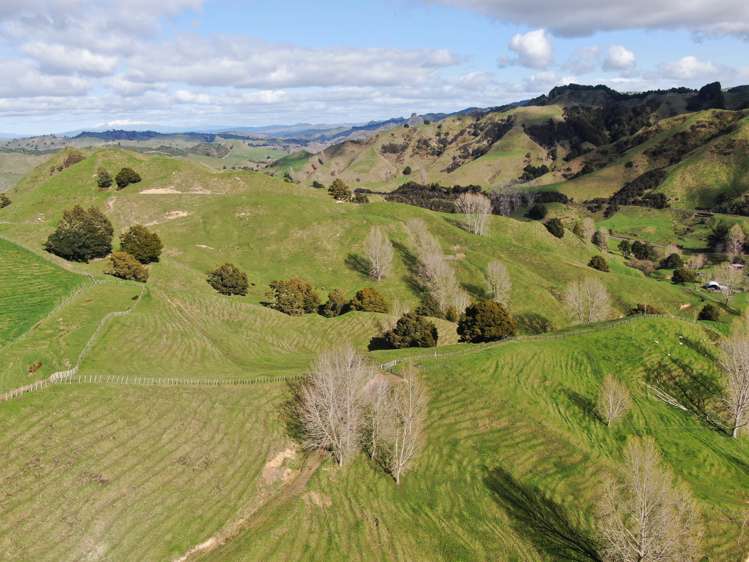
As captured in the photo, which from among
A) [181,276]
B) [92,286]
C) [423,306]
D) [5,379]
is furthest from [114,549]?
[423,306]

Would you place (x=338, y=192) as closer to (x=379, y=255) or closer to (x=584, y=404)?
(x=379, y=255)

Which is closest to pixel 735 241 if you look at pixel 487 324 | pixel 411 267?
pixel 411 267

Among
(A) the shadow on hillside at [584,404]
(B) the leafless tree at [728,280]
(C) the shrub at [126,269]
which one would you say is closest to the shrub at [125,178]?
(C) the shrub at [126,269]

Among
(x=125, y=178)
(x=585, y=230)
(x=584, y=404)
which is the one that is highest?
(x=125, y=178)

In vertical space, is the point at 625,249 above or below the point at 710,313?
below

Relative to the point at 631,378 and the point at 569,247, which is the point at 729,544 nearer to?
the point at 631,378

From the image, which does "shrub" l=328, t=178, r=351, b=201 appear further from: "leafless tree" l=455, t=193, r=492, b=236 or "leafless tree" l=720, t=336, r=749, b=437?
"leafless tree" l=720, t=336, r=749, b=437
